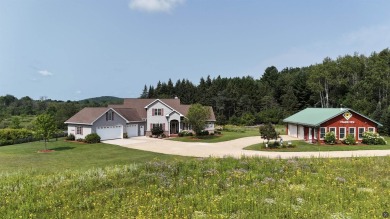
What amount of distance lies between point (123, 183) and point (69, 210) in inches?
113

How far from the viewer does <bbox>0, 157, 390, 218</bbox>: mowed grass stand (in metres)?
8.34

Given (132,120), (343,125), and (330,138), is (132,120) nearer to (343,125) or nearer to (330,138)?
(330,138)

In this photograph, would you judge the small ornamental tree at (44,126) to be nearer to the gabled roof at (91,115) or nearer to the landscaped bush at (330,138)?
the gabled roof at (91,115)

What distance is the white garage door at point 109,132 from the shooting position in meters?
39.4

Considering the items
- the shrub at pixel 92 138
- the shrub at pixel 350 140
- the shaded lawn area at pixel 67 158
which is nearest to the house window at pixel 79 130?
the shrub at pixel 92 138

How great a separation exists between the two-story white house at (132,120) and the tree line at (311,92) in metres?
11.8

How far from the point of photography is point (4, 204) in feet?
30.4

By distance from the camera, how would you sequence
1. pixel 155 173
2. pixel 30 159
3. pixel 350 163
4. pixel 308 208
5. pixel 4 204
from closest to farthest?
pixel 308 208 < pixel 4 204 < pixel 155 173 < pixel 350 163 < pixel 30 159

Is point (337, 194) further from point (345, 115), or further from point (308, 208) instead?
point (345, 115)

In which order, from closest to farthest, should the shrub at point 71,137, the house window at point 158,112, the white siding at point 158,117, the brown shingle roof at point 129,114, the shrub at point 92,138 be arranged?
1. the shrub at point 92,138
2. the shrub at point 71,137
3. the brown shingle roof at point 129,114
4. the white siding at point 158,117
5. the house window at point 158,112

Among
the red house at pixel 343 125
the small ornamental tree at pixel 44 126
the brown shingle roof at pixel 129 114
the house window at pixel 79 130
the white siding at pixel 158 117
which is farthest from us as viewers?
the white siding at pixel 158 117

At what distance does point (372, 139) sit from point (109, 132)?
3291cm

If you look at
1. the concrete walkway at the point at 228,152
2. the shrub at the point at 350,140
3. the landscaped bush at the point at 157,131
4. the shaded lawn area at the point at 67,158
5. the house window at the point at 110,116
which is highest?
the house window at the point at 110,116

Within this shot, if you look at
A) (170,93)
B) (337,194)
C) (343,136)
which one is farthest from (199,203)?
(170,93)
